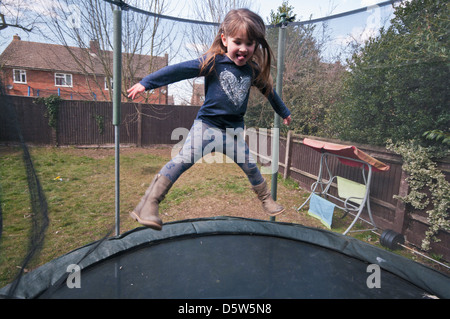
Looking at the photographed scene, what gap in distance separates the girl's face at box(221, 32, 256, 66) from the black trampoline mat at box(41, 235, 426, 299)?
0.88 metres

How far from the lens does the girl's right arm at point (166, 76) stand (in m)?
0.90

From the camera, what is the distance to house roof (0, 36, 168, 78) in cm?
93

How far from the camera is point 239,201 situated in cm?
302

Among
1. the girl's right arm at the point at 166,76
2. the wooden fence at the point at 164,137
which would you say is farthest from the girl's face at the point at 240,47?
the wooden fence at the point at 164,137

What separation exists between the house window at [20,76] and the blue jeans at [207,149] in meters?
0.57

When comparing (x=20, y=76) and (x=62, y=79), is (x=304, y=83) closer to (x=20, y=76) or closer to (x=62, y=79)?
(x=62, y=79)

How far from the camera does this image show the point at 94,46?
133cm

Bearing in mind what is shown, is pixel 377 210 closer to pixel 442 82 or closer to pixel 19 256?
pixel 442 82

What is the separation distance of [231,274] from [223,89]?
795mm

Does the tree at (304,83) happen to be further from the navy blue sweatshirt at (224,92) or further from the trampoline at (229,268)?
the trampoline at (229,268)

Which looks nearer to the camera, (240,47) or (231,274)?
(240,47)

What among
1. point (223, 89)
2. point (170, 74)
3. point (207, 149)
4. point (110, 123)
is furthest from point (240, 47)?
point (110, 123)
